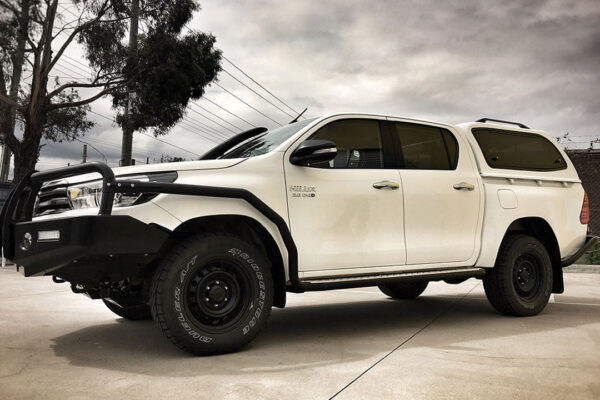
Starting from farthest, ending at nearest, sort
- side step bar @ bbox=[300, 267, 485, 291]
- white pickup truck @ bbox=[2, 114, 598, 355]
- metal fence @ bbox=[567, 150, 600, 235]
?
1. metal fence @ bbox=[567, 150, 600, 235]
2. side step bar @ bbox=[300, 267, 485, 291]
3. white pickup truck @ bbox=[2, 114, 598, 355]

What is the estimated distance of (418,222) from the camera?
4938mm

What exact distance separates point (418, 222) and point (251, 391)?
8.12 ft

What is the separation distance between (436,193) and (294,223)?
1.59m

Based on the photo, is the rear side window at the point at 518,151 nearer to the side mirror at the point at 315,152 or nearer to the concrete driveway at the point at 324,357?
the concrete driveway at the point at 324,357

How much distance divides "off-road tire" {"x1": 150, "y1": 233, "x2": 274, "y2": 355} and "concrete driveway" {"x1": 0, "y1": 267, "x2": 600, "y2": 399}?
0.17m

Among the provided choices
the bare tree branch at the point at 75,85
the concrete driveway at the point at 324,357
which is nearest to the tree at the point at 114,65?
the bare tree branch at the point at 75,85

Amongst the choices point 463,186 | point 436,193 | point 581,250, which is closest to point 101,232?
point 436,193

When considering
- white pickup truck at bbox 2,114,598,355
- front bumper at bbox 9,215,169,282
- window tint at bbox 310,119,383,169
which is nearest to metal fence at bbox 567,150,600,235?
white pickup truck at bbox 2,114,598,355

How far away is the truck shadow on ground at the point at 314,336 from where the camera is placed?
12.1 feet

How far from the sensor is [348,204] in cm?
452

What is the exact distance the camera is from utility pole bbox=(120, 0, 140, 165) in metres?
17.8

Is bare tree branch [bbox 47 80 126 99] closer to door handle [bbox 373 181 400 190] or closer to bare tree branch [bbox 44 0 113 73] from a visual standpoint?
bare tree branch [bbox 44 0 113 73]

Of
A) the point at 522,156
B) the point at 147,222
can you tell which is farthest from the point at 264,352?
the point at 522,156

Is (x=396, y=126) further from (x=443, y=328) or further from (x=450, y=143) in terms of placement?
(x=443, y=328)
